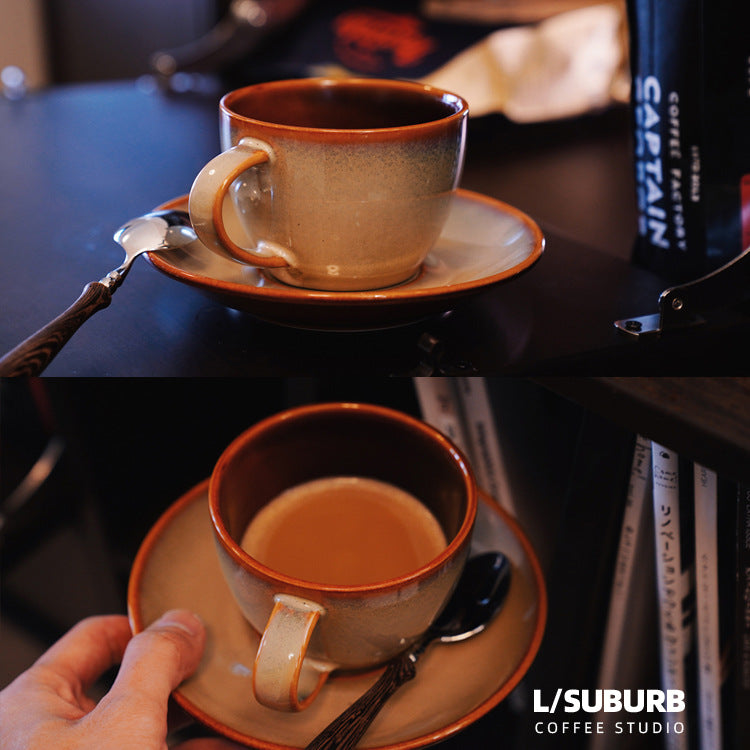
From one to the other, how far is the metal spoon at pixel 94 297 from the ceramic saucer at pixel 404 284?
0.01 m

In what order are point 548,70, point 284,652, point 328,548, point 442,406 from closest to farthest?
1. point 284,652
2. point 328,548
3. point 442,406
4. point 548,70

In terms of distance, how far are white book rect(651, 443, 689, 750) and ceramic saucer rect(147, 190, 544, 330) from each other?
128 mm

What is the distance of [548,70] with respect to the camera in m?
0.75

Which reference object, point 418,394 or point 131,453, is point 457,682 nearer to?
point 418,394

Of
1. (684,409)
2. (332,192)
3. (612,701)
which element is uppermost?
(332,192)

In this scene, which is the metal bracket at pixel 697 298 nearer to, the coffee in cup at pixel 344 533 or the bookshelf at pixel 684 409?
the bookshelf at pixel 684 409

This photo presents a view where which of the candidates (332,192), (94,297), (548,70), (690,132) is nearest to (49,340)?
(94,297)

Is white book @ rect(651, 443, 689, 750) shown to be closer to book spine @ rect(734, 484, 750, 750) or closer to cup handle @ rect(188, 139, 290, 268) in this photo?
book spine @ rect(734, 484, 750, 750)

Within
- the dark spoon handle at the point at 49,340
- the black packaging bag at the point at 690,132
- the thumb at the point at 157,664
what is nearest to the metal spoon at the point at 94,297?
the dark spoon handle at the point at 49,340

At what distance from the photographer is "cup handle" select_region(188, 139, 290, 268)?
325 mm

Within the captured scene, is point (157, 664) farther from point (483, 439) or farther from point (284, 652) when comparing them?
point (483, 439)

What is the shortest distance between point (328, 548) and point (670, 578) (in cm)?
20

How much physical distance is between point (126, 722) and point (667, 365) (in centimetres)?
30

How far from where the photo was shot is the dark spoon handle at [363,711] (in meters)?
0.33
